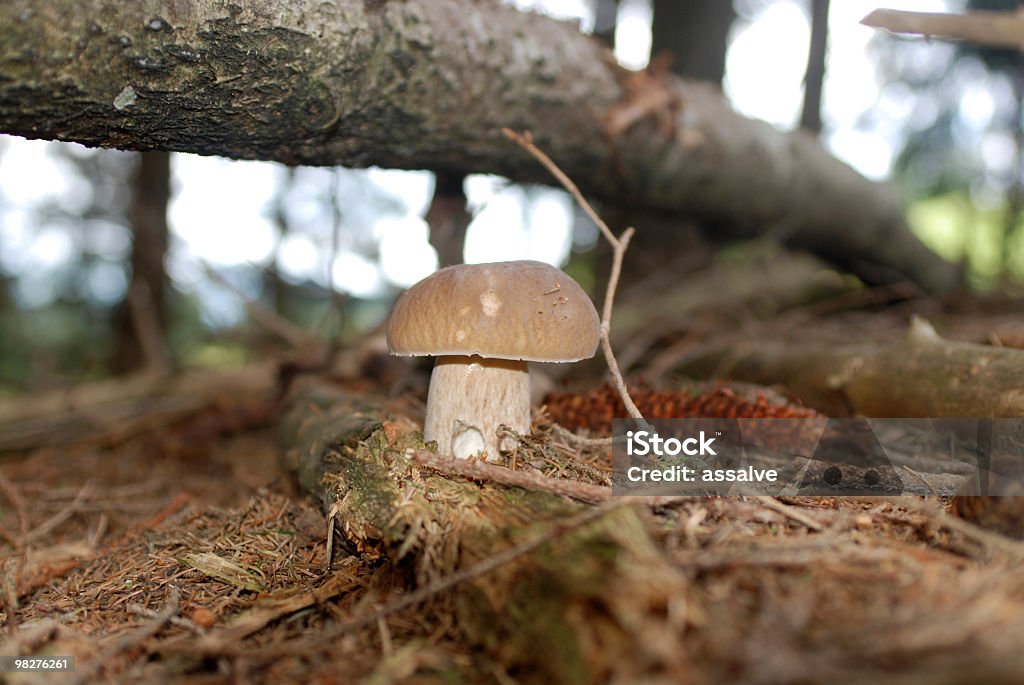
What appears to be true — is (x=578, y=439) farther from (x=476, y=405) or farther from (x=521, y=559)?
(x=521, y=559)

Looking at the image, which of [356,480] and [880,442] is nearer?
[356,480]

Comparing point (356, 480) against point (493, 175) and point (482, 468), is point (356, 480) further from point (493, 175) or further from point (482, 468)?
point (493, 175)

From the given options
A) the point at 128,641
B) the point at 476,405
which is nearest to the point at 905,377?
the point at 476,405

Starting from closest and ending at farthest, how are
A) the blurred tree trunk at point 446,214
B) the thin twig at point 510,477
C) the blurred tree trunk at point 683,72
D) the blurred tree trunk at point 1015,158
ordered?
the thin twig at point 510,477, the blurred tree trunk at point 446,214, the blurred tree trunk at point 683,72, the blurred tree trunk at point 1015,158

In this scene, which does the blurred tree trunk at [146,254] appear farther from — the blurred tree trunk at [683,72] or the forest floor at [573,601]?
the blurred tree trunk at [683,72]

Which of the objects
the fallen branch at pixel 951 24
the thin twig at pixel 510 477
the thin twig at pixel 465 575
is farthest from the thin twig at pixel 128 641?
the fallen branch at pixel 951 24

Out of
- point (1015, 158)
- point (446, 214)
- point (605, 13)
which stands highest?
point (605, 13)

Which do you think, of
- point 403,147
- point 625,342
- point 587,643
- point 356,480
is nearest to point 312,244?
point 625,342
